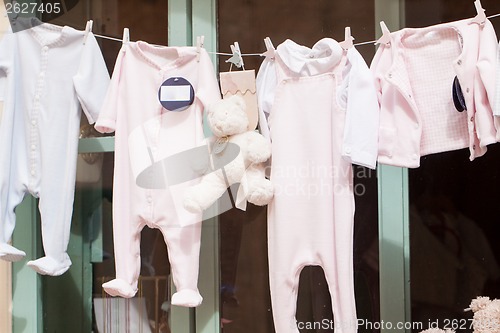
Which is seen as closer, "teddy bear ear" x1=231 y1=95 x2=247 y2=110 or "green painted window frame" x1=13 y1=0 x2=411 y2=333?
"teddy bear ear" x1=231 y1=95 x2=247 y2=110

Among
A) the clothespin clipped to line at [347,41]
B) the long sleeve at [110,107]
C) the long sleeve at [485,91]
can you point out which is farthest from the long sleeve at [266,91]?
the long sleeve at [485,91]

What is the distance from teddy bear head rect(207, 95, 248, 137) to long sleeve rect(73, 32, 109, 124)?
37 centimetres

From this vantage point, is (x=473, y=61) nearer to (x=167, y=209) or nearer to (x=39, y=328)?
(x=167, y=209)

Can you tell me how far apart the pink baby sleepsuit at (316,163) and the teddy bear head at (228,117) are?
81 millimetres

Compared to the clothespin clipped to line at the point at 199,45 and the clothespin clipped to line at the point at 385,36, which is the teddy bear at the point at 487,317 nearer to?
the clothespin clipped to line at the point at 385,36

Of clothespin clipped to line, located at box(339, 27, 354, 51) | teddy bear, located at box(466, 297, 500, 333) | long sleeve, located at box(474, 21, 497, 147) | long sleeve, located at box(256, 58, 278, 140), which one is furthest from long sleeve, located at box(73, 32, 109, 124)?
teddy bear, located at box(466, 297, 500, 333)

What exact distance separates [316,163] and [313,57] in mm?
306

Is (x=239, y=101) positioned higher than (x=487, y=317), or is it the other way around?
(x=239, y=101)

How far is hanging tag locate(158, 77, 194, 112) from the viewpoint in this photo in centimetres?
195

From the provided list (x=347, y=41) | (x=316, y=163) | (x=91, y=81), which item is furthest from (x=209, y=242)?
(x=347, y=41)

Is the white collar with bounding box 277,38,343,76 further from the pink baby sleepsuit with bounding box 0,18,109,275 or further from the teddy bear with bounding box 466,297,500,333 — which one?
the teddy bear with bounding box 466,297,500,333

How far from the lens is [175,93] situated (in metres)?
1.95

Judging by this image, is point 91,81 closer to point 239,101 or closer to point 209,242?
point 239,101

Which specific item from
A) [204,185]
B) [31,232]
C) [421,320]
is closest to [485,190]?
[421,320]
